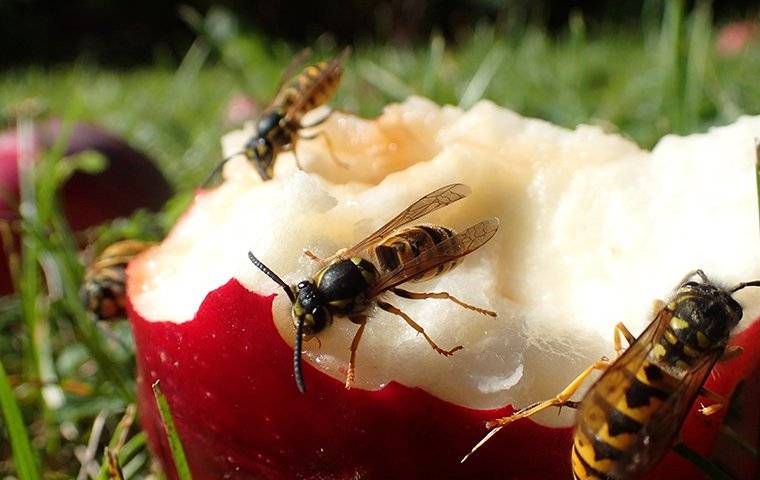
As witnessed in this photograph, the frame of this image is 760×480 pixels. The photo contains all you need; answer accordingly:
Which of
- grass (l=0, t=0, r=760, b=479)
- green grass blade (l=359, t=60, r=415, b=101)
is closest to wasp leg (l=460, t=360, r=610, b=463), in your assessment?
grass (l=0, t=0, r=760, b=479)

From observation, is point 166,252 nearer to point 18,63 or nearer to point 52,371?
point 52,371

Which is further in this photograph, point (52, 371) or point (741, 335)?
point (52, 371)

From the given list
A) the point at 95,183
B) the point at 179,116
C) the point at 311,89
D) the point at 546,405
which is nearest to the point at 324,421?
the point at 546,405

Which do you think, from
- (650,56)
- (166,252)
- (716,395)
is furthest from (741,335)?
(650,56)

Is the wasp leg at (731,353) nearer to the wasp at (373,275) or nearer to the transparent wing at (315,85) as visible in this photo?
the wasp at (373,275)

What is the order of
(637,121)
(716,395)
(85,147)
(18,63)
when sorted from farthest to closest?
(18,63)
(637,121)
(85,147)
(716,395)

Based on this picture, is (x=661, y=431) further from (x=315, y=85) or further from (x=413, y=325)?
(x=315, y=85)
